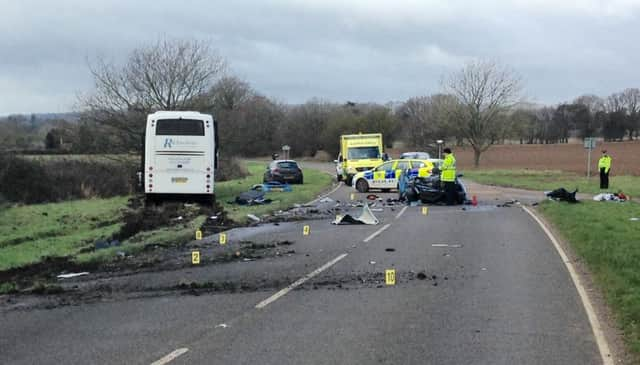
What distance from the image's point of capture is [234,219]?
1931 centimetres

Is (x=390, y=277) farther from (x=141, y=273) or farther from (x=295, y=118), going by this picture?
(x=295, y=118)

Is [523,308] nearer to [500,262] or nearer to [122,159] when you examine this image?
[500,262]

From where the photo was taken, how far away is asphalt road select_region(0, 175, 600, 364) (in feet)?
20.3

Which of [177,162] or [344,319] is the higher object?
[177,162]

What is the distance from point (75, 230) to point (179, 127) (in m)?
5.60

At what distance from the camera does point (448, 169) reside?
2244cm

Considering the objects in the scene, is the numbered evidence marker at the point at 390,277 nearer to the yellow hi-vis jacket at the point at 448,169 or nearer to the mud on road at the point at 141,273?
the mud on road at the point at 141,273

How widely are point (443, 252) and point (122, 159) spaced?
2847 centimetres

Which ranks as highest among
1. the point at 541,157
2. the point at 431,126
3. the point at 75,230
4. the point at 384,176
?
the point at 431,126

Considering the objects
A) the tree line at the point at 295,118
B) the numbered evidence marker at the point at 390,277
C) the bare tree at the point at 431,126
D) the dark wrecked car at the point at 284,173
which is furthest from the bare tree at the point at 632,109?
the numbered evidence marker at the point at 390,277

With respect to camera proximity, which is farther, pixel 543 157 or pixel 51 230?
pixel 543 157

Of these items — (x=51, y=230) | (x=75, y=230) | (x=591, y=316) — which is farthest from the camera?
(x=75, y=230)

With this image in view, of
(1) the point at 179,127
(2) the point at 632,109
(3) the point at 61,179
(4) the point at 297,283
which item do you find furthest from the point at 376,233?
(2) the point at 632,109

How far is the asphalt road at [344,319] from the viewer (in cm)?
618
